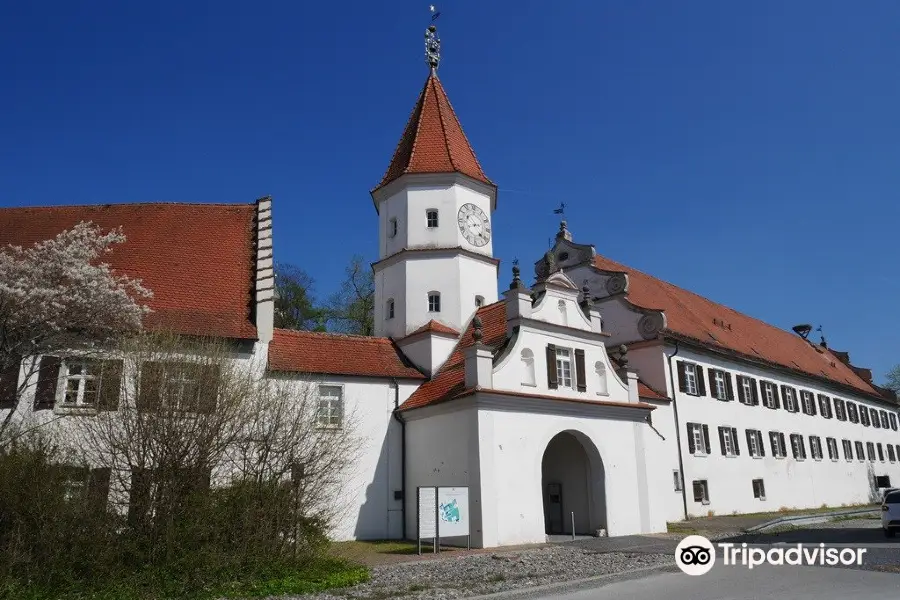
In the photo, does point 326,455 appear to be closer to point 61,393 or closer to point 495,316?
point 61,393

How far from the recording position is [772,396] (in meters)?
38.5

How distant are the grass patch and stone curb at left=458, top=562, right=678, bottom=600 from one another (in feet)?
9.88

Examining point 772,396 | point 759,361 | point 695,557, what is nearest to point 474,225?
point 695,557

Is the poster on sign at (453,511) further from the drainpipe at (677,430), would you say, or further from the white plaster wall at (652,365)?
the white plaster wall at (652,365)

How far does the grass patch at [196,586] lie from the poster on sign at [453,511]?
5.25 m

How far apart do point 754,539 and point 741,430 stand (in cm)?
1403

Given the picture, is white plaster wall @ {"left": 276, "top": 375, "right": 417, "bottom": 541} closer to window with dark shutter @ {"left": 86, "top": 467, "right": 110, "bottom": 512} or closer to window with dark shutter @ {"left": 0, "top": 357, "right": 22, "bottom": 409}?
window with dark shutter @ {"left": 0, "top": 357, "right": 22, "bottom": 409}

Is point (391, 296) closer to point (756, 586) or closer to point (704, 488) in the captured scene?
point (704, 488)

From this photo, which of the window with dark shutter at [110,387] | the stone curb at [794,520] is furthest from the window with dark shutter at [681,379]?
the window with dark shutter at [110,387]

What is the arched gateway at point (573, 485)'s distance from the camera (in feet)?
74.6

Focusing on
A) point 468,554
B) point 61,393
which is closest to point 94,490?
point 61,393

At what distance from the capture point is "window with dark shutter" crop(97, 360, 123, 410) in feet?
42.4

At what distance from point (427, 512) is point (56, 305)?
399 inches

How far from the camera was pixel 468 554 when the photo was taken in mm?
18031
